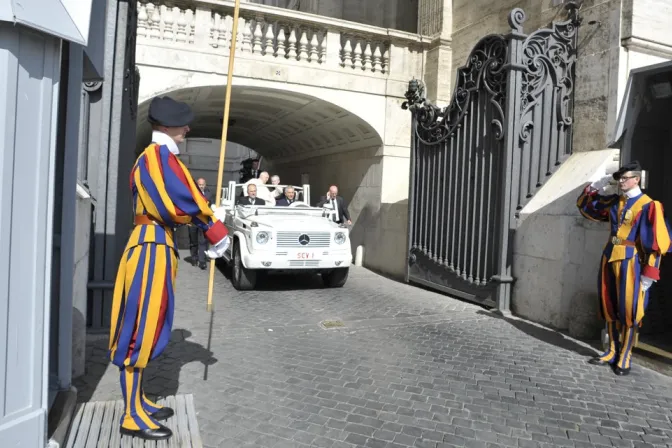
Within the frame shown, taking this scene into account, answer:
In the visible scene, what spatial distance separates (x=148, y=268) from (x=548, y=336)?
4.49 m

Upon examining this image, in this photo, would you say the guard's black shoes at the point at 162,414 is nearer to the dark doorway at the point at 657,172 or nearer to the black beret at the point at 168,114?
the black beret at the point at 168,114

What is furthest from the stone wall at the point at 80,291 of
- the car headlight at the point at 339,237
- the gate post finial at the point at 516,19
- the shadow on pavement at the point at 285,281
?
the gate post finial at the point at 516,19

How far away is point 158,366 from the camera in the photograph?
4434 mm

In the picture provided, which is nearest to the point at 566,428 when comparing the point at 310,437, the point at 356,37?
the point at 310,437

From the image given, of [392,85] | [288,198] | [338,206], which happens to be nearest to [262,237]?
[288,198]

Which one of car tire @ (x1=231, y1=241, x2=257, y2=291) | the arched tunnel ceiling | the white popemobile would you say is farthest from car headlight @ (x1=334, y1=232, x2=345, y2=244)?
the arched tunnel ceiling

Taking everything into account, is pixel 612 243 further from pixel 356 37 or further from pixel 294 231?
pixel 356 37

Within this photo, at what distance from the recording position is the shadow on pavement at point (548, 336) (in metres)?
5.29

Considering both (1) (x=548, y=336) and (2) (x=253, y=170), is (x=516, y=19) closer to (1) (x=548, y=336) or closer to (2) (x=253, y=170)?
(1) (x=548, y=336)

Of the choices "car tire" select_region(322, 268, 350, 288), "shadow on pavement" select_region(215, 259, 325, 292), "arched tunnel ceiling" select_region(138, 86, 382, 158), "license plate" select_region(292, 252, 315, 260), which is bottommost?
"shadow on pavement" select_region(215, 259, 325, 292)

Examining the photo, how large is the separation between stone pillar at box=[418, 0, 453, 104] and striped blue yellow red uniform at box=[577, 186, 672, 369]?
6.63 metres

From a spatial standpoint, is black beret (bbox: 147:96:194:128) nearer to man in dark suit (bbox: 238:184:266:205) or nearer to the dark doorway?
the dark doorway

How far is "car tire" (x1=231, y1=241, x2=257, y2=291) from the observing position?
Result: 26.3ft

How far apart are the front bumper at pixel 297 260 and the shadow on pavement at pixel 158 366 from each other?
2330mm
